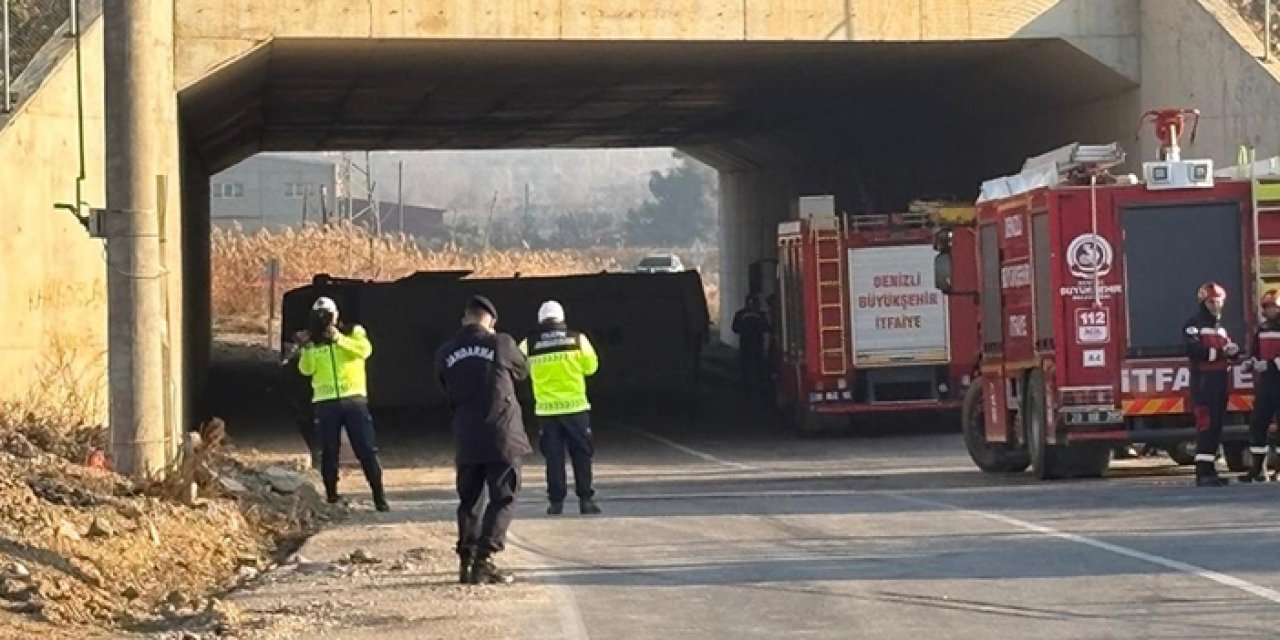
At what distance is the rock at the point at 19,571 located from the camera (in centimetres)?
1233

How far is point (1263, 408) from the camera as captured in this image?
18625mm

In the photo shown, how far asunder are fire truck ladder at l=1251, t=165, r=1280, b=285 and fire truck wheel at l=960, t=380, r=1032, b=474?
3.07m

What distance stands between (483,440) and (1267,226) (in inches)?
351

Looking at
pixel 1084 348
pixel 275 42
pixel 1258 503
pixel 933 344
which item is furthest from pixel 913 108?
pixel 1258 503

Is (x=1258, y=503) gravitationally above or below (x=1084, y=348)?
below

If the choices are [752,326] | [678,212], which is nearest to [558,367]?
[752,326]

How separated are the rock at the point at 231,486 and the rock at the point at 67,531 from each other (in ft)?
12.8

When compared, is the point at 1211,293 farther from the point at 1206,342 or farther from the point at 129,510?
the point at 129,510

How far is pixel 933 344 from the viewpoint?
29234 millimetres

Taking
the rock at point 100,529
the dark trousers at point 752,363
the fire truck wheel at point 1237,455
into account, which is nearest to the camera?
the rock at point 100,529

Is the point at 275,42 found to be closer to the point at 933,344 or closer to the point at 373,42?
the point at 373,42

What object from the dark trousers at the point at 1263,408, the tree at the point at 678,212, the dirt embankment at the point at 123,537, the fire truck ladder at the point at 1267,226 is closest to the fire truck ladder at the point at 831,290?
the fire truck ladder at the point at 1267,226

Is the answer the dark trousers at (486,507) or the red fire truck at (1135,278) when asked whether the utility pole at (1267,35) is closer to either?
the red fire truck at (1135,278)

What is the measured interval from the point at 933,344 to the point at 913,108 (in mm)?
7427
